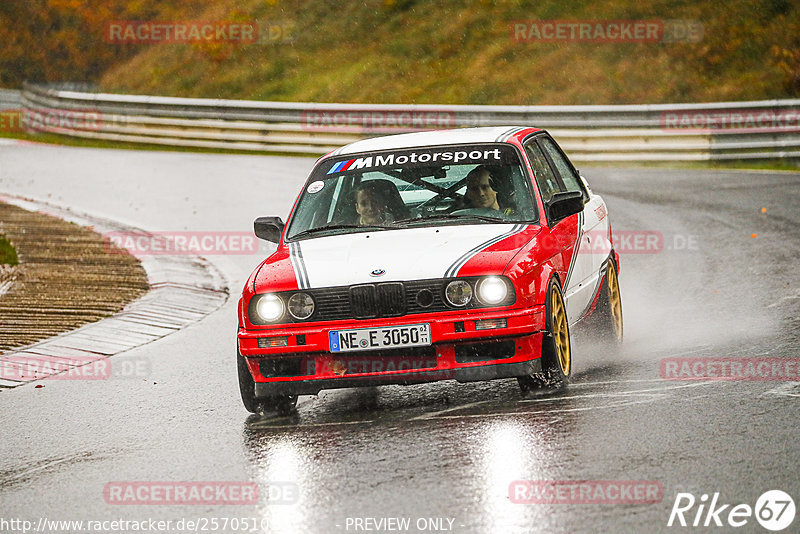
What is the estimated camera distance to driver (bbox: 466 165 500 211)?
8047 millimetres

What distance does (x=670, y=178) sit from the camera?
20.1m

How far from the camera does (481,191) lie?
26.6 ft

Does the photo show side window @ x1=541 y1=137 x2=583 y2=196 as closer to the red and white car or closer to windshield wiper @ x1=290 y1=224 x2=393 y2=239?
the red and white car

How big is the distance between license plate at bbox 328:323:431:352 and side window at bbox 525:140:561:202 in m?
1.67

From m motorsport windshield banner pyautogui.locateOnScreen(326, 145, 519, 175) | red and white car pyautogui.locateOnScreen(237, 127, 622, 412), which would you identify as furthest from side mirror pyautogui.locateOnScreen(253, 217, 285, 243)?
m motorsport windshield banner pyautogui.locateOnScreen(326, 145, 519, 175)

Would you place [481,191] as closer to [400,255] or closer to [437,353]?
[400,255]

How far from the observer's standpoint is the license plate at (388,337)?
692 centimetres

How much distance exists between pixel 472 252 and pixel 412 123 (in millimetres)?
17857

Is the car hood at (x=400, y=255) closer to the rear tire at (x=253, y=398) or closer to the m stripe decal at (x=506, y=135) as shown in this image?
the rear tire at (x=253, y=398)

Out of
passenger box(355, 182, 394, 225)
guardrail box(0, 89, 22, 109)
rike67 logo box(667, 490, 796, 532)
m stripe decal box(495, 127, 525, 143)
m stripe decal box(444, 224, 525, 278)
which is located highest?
guardrail box(0, 89, 22, 109)

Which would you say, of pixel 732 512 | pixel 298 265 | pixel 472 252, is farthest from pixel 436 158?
pixel 732 512

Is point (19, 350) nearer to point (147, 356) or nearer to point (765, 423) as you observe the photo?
point (147, 356)

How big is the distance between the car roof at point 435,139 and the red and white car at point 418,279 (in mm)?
35

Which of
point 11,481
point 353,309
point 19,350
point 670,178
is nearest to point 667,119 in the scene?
point 670,178
